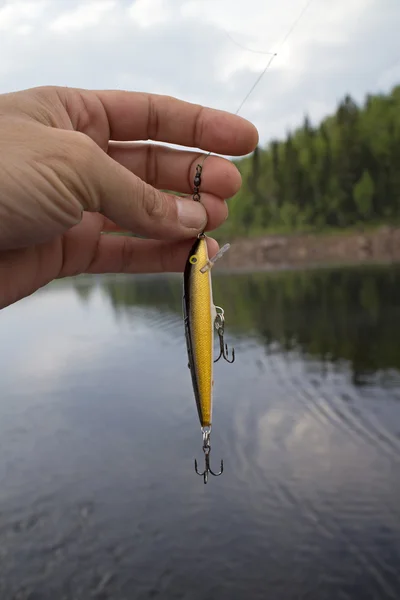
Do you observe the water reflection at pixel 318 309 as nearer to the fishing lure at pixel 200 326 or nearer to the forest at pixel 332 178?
the forest at pixel 332 178

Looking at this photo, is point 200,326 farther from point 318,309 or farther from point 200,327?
point 318,309

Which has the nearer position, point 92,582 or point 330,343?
point 92,582

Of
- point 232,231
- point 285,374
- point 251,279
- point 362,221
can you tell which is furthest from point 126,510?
point 232,231

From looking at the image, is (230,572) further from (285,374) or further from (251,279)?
(251,279)

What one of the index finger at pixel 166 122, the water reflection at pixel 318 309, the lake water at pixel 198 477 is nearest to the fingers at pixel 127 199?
the index finger at pixel 166 122

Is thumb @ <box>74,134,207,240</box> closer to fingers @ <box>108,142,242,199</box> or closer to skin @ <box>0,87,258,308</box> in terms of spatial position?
skin @ <box>0,87,258,308</box>
